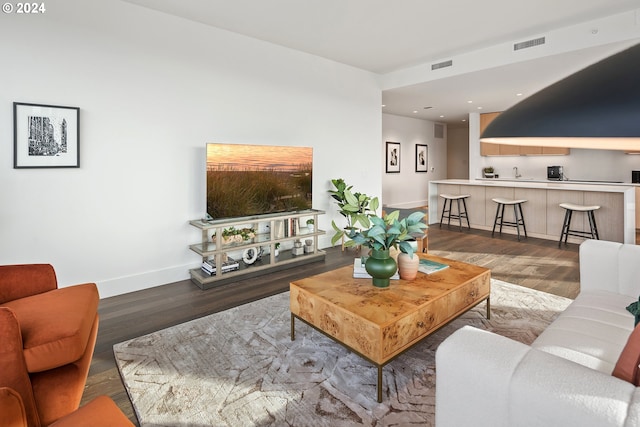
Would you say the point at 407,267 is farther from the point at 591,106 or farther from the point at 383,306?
the point at 591,106

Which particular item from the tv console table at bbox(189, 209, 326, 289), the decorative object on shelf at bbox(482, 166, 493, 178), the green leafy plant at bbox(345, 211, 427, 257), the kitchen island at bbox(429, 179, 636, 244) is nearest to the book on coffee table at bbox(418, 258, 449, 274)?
the green leafy plant at bbox(345, 211, 427, 257)

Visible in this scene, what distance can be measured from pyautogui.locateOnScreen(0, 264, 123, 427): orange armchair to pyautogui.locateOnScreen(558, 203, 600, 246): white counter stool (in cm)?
628

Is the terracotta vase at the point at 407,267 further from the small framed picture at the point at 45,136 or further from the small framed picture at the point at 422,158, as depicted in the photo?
the small framed picture at the point at 422,158

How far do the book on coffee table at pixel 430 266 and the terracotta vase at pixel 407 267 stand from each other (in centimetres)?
19

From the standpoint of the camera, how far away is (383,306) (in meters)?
2.19

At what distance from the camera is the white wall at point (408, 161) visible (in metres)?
9.44

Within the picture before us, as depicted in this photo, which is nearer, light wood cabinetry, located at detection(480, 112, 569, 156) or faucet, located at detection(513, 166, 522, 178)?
light wood cabinetry, located at detection(480, 112, 569, 156)

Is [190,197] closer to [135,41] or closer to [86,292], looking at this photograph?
[135,41]

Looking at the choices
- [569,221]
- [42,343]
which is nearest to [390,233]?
[42,343]

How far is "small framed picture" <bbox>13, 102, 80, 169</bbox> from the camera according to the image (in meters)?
3.06

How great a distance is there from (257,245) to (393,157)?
20.3 feet

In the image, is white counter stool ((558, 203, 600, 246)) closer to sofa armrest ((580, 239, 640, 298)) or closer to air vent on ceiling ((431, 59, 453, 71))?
air vent on ceiling ((431, 59, 453, 71))

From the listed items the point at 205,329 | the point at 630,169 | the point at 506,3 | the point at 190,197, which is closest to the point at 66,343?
the point at 205,329

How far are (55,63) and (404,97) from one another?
554 centimetres
